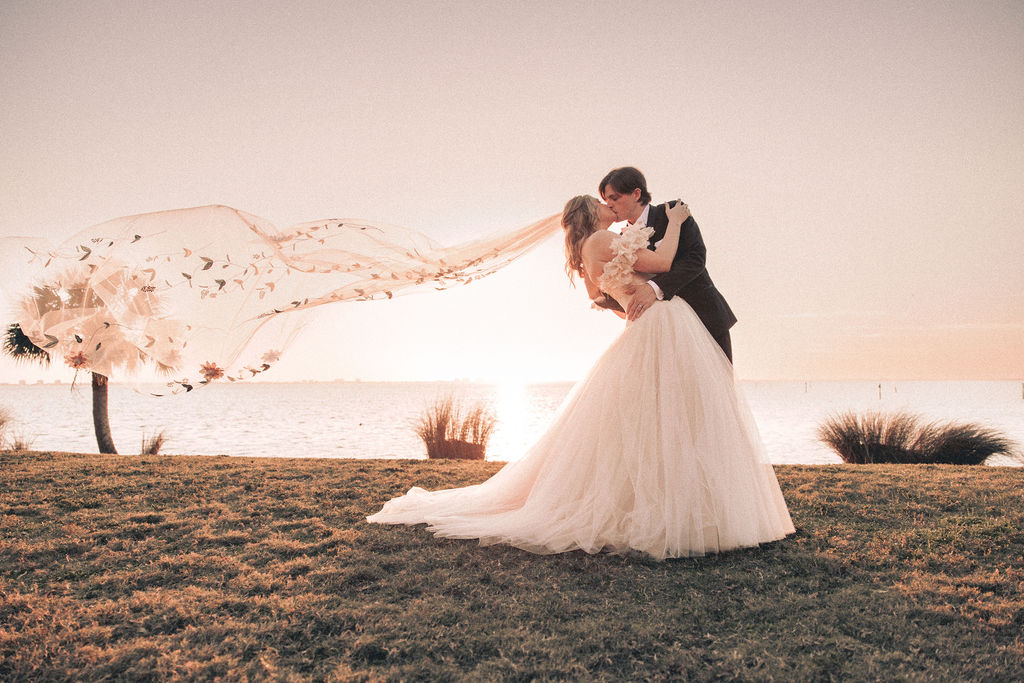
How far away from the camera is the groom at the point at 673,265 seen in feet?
14.7

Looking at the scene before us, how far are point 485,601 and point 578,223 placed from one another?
9.59 feet

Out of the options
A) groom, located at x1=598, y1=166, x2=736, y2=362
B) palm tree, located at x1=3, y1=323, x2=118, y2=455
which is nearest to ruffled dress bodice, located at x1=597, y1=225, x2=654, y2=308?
groom, located at x1=598, y1=166, x2=736, y2=362

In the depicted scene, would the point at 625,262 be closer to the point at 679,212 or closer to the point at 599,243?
the point at 599,243

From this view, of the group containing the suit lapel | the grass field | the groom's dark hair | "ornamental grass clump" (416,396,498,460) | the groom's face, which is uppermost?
the groom's dark hair

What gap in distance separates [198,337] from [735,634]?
4403 mm

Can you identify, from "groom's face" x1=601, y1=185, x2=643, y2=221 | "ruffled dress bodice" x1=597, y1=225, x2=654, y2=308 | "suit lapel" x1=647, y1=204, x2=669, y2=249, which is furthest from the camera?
"groom's face" x1=601, y1=185, x2=643, y2=221

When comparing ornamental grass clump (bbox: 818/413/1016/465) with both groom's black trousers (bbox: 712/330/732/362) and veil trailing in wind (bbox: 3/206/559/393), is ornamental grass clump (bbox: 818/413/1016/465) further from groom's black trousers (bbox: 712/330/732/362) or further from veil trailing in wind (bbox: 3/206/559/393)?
veil trailing in wind (bbox: 3/206/559/393)

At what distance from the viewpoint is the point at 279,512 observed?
5.62 metres

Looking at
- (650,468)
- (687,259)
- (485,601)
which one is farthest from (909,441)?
(485,601)

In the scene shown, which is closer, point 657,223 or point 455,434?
point 657,223

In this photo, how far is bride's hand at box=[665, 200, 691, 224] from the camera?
4.44m

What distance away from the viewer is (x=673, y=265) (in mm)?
4520

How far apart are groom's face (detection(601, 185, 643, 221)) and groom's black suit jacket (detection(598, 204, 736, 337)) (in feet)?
0.43

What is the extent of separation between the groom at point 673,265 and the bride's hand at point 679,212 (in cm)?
6
